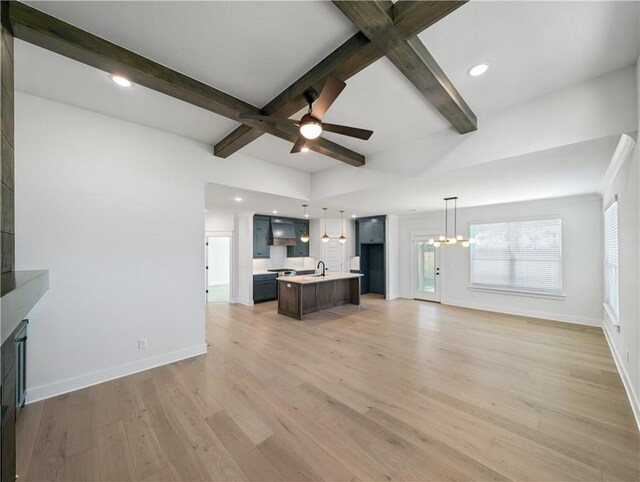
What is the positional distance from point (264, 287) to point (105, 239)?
4.84 meters

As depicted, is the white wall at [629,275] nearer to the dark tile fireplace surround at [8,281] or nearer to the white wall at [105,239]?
the dark tile fireplace surround at [8,281]

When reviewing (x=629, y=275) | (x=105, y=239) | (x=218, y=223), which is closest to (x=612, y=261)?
(x=629, y=275)

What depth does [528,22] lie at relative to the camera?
6.03 ft

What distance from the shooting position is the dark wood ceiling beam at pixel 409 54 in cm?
165

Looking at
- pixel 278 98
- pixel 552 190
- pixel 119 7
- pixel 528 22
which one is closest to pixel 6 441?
pixel 119 7

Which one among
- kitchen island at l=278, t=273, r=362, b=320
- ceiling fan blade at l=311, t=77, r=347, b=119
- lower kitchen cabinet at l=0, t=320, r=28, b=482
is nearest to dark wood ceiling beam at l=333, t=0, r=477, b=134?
ceiling fan blade at l=311, t=77, r=347, b=119

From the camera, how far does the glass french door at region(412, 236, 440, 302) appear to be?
24.9ft

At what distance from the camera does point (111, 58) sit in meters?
2.01

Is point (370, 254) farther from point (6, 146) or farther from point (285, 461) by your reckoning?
point (6, 146)

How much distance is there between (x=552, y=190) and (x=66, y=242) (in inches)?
283

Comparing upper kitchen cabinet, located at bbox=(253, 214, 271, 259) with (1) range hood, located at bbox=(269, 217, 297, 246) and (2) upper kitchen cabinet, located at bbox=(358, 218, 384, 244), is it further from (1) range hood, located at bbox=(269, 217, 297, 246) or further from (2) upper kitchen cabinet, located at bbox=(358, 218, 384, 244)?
(2) upper kitchen cabinet, located at bbox=(358, 218, 384, 244)

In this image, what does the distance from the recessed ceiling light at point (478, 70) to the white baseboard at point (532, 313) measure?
576cm

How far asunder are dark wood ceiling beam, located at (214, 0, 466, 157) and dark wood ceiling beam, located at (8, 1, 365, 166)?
0.44 m

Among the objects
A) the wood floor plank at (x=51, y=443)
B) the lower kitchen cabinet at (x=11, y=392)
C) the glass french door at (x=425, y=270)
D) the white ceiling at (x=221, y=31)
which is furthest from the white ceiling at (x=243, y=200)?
the glass french door at (x=425, y=270)
